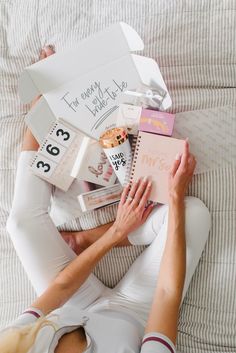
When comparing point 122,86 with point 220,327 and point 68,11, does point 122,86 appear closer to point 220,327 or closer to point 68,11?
point 68,11

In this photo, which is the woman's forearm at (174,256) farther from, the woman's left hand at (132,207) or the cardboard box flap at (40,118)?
the cardboard box flap at (40,118)

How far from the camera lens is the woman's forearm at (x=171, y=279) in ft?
3.07

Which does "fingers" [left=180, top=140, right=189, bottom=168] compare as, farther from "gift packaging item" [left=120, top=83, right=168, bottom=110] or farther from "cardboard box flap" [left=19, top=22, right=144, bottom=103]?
"cardboard box flap" [left=19, top=22, right=144, bottom=103]

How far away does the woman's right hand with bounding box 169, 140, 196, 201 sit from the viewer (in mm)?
1070

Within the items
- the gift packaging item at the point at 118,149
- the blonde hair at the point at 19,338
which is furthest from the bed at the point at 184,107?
the blonde hair at the point at 19,338

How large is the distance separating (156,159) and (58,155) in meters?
0.27

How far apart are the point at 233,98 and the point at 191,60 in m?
0.16

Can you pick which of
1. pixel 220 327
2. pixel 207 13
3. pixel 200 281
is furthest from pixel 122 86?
pixel 220 327

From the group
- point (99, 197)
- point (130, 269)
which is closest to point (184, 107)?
point (99, 197)

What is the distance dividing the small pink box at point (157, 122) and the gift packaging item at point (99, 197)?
0.18 meters

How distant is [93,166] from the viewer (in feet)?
3.82

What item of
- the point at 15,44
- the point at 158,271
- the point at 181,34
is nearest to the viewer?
the point at 158,271

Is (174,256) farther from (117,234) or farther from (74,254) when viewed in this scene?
(74,254)

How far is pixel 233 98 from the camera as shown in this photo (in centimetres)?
117
